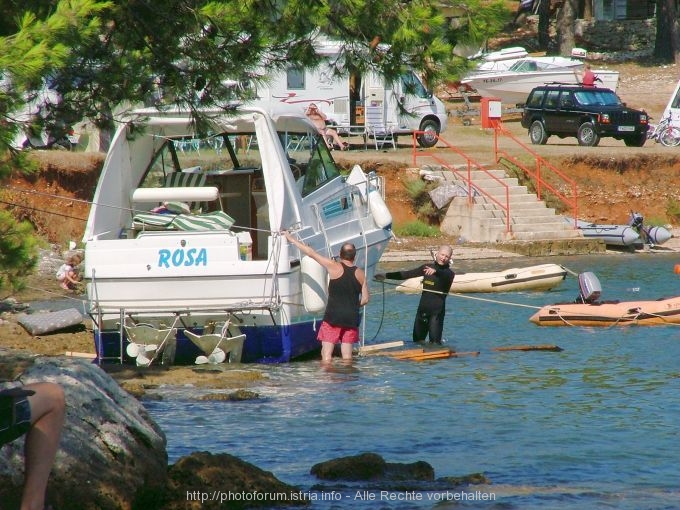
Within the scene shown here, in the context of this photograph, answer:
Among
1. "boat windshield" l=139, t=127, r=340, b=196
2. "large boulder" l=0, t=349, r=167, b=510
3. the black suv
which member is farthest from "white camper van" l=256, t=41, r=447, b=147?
"large boulder" l=0, t=349, r=167, b=510

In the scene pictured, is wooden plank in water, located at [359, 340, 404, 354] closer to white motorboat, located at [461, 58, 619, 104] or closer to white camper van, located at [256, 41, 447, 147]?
white camper van, located at [256, 41, 447, 147]

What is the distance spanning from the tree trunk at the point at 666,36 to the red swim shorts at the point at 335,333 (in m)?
40.1

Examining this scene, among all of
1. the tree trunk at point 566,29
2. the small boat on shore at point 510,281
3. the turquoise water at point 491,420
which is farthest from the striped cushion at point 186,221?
the tree trunk at point 566,29

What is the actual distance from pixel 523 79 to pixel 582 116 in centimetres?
→ 764

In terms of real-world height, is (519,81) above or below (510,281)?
above

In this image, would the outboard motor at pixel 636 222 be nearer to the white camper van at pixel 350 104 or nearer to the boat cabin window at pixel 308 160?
the white camper van at pixel 350 104

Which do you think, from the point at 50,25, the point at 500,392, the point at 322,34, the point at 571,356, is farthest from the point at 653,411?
the point at 50,25

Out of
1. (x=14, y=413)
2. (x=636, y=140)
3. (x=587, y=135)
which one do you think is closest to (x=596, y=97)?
(x=587, y=135)

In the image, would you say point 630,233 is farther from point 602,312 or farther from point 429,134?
point 602,312

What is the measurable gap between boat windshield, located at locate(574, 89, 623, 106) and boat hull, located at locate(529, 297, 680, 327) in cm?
1893

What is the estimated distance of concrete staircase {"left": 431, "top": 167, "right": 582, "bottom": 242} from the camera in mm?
30953

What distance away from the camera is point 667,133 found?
38594 mm

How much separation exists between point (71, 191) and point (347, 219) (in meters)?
13.9

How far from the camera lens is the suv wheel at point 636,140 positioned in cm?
3719
